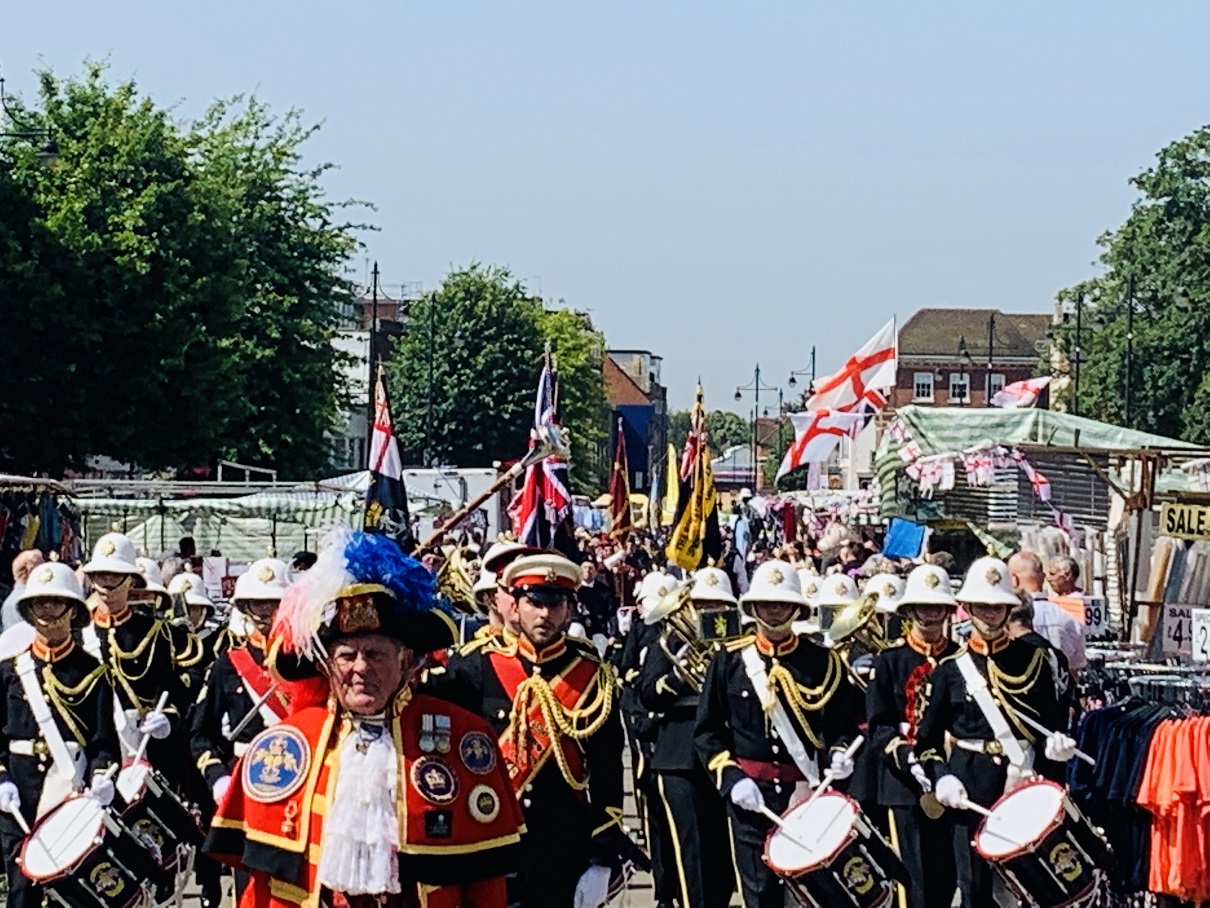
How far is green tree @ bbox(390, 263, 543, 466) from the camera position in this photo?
255ft

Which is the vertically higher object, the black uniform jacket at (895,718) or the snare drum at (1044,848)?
the black uniform jacket at (895,718)

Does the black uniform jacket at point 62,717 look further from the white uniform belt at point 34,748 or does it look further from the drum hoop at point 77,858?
the drum hoop at point 77,858

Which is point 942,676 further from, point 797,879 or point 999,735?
point 797,879

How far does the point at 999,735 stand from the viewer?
11.5 m

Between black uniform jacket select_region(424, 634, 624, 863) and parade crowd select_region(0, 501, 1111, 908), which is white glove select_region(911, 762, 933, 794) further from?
black uniform jacket select_region(424, 634, 624, 863)

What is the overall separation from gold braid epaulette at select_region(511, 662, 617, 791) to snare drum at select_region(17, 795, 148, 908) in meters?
1.70

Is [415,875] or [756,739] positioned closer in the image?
[415,875]

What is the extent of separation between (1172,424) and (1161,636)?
4298 centimetres

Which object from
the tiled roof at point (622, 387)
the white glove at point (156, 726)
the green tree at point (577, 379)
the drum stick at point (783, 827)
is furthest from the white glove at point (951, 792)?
the tiled roof at point (622, 387)

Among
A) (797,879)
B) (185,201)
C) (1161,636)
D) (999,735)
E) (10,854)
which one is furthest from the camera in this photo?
(185,201)

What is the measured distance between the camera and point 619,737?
9367 millimetres

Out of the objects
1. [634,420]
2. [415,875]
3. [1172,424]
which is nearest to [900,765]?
[415,875]

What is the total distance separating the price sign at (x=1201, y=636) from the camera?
1375 cm

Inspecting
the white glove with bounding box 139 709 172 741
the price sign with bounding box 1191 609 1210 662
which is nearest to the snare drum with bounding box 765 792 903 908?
the white glove with bounding box 139 709 172 741
